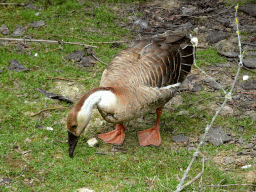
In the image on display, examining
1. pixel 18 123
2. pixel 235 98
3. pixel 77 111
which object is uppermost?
pixel 77 111

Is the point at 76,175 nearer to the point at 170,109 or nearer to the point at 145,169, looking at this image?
the point at 145,169

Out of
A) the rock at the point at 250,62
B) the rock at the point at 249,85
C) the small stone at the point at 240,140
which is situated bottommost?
the small stone at the point at 240,140

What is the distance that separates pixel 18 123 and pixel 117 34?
3323mm

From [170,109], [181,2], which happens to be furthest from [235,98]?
[181,2]

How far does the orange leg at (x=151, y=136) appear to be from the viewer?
4.93 metres

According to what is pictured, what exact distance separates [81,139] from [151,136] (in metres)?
1.04

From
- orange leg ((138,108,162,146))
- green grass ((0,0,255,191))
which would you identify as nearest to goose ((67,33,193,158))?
orange leg ((138,108,162,146))

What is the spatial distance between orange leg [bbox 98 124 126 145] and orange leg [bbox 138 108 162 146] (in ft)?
0.92

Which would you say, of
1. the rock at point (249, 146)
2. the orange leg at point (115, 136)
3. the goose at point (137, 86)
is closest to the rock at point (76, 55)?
the goose at point (137, 86)

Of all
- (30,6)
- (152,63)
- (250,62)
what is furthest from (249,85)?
(30,6)

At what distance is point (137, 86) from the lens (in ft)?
14.8

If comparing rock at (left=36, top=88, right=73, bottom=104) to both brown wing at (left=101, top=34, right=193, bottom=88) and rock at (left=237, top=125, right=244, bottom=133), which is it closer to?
brown wing at (left=101, top=34, right=193, bottom=88)

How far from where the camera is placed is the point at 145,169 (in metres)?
4.38

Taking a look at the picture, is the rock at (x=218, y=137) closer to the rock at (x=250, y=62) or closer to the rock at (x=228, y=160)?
the rock at (x=228, y=160)
